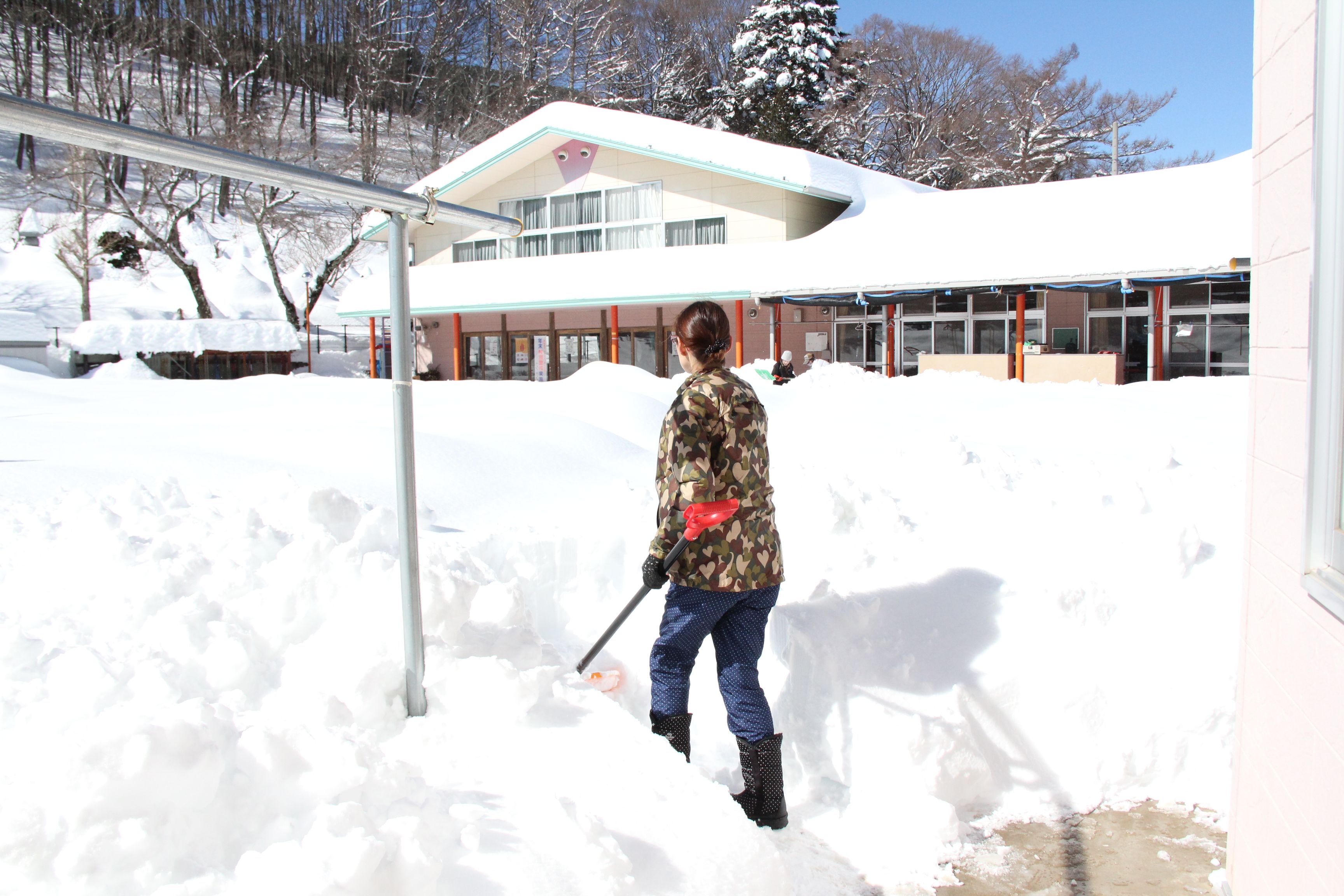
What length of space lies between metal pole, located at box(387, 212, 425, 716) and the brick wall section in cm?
199

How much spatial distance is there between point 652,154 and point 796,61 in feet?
58.3

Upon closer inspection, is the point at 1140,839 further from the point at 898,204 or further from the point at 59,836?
the point at 898,204

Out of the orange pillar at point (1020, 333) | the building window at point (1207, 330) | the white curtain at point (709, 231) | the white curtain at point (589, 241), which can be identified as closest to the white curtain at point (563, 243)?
the white curtain at point (589, 241)

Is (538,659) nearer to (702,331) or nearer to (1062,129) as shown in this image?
(702,331)

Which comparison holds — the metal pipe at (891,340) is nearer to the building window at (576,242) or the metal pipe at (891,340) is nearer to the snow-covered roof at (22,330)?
the building window at (576,242)

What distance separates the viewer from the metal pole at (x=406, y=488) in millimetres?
2357

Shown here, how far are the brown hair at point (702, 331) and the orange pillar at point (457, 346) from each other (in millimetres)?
18725

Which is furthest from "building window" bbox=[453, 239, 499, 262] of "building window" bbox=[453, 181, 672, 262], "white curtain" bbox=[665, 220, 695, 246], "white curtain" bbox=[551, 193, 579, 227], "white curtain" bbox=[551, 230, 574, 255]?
A: "white curtain" bbox=[665, 220, 695, 246]

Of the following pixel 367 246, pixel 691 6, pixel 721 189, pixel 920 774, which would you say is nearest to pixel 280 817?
pixel 920 774

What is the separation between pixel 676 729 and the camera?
2.83 meters

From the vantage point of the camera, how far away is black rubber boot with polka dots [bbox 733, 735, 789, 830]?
278 centimetres

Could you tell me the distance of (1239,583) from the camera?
3.75 m

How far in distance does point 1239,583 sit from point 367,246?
39794mm

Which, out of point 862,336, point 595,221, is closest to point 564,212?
point 595,221
